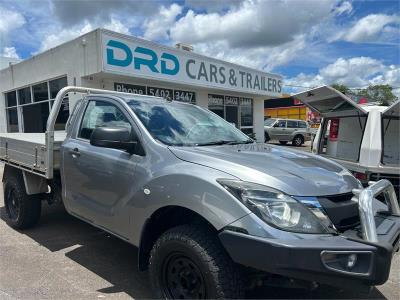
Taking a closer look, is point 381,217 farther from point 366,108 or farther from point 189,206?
point 366,108

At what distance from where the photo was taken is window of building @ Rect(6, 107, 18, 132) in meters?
16.2

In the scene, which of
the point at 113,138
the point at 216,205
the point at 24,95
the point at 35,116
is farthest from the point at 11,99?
the point at 216,205

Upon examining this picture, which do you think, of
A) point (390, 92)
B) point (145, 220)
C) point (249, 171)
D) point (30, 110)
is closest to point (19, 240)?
point (145, 220)

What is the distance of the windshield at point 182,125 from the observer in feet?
11.4

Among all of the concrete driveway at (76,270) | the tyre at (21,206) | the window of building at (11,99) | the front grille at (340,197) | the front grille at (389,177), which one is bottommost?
the concrete driveway at (76,270)

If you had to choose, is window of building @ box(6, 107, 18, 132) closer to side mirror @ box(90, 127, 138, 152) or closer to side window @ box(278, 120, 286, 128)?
side mirror @ box(90, 127, 138, 152)

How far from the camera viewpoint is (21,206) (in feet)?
17.0

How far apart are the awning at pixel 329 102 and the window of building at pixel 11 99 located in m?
13.4

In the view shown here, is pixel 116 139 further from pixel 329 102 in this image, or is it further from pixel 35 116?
A: pixel 35 116

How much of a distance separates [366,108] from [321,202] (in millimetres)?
4443

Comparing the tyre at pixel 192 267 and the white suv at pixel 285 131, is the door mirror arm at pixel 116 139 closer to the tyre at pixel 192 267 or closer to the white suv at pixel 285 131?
the tyre at pixel 192 267

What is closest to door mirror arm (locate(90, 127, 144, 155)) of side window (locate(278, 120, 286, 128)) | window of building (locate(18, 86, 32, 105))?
window of building (locate(18, 86, 32, 105))

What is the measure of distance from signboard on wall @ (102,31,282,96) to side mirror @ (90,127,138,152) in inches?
321

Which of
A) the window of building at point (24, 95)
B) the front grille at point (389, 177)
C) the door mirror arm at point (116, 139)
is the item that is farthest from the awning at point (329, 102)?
the window of building at point (24, 95)
